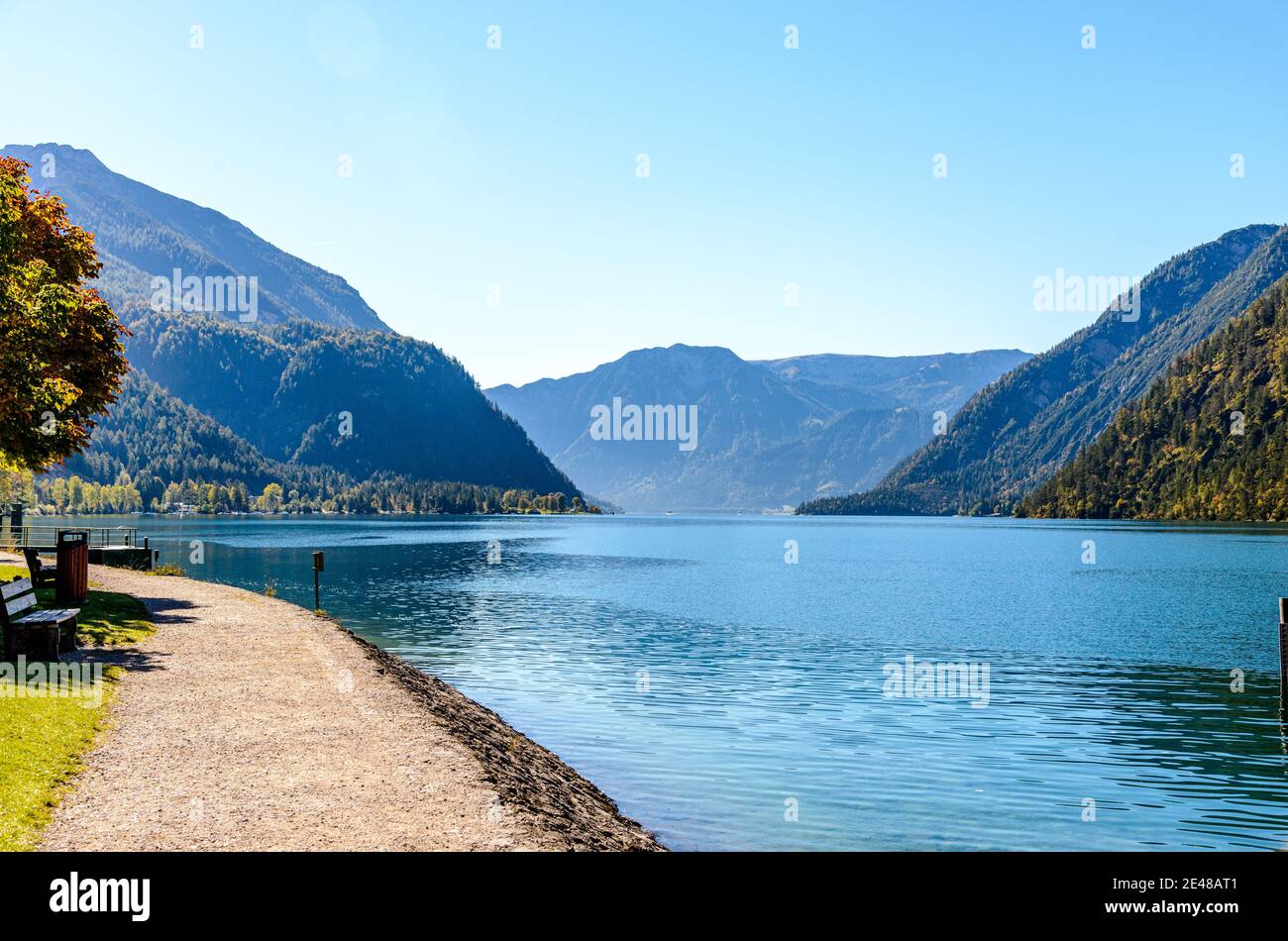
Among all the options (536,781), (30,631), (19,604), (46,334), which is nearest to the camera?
(536,781)

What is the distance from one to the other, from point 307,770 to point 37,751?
470 centimetres

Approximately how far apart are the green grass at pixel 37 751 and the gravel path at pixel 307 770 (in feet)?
1.02

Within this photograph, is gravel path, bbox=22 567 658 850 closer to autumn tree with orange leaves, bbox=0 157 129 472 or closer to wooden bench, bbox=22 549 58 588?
autumn tree with orange leaves, bbox=0 157 129 472

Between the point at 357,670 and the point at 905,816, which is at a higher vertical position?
the point at 357,670

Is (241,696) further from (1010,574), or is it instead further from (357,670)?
(1010,574)

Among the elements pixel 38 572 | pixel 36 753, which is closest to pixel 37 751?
pixel 36 753

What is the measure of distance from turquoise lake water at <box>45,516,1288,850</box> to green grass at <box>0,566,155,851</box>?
1122 centimetres

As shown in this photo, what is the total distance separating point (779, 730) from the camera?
1181 inches

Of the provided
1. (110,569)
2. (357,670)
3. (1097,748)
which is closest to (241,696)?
(357,670)

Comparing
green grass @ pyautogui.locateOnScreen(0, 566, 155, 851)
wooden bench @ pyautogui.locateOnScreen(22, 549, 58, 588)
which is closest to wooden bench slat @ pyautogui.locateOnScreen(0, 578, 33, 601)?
green grass @ pyautogui.locateOnScreen(0, 566, 155, 851)

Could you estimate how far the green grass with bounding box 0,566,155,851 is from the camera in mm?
13328

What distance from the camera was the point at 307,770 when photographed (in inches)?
671

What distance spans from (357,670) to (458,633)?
24.1m

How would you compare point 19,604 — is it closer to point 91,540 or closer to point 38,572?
point 38,572
